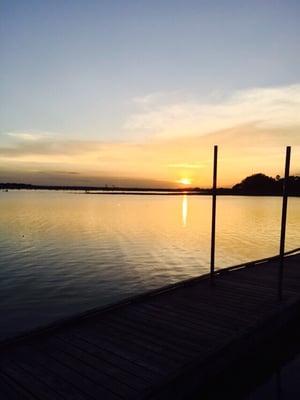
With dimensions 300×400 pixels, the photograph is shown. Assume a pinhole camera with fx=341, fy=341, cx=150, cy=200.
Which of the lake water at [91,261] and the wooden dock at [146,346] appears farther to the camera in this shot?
the lake water at [91,261]

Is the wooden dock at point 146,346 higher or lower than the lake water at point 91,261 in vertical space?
higher

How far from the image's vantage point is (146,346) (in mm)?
6719

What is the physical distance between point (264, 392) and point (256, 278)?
199 inches

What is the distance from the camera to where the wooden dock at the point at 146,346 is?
17.7ft

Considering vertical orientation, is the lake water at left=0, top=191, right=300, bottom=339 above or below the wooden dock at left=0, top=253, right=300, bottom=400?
below

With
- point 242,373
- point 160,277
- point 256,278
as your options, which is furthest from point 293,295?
point 160,277

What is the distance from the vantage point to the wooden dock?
5406 millimetres

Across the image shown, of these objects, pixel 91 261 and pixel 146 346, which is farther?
pixel 91 261

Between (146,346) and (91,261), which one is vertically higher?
(146,346)

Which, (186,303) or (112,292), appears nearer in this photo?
(186,303)

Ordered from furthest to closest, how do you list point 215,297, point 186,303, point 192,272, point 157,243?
point 157,243, point 192,272, point 215,297, point 186,303

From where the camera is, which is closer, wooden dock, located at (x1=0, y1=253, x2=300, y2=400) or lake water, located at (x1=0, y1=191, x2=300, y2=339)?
wooden dock, located at (x1=0, y1=253, x2=300, y2=400)

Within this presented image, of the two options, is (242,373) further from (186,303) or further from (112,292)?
(112,292)

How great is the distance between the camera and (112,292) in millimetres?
14578
